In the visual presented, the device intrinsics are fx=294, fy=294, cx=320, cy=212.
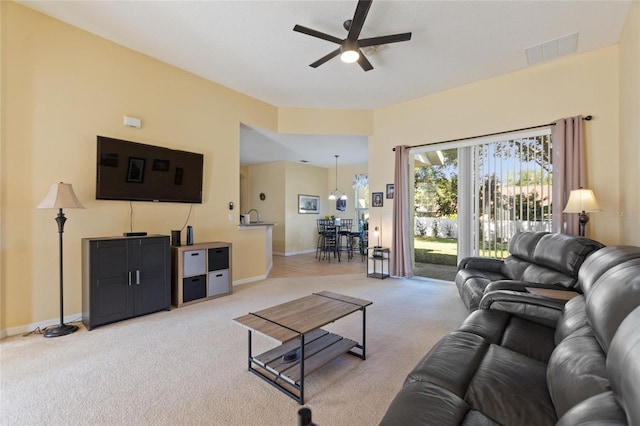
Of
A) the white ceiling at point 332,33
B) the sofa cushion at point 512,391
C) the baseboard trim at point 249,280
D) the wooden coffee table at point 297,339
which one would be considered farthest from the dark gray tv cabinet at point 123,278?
the sofa cushion at point 512,391

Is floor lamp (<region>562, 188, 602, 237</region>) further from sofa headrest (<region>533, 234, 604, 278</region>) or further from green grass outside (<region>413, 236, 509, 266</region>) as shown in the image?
green grass outside (<region>413, 236, 509, 266</region>)

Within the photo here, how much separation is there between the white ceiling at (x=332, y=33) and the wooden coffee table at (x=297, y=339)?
2.81m

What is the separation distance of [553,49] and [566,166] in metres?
1.45

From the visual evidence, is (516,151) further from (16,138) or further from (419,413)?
(16,138)

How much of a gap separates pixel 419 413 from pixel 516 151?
4.56 metres

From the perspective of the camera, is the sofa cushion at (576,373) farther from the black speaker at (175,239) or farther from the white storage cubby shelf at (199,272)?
the black speaker at (175,239)

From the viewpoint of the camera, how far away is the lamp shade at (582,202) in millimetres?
3254

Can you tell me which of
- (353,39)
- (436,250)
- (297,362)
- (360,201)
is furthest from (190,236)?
(360,201)

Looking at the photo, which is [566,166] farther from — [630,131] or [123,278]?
[123,278]

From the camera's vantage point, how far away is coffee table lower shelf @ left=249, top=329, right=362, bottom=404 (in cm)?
193

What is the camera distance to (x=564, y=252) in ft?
8.68

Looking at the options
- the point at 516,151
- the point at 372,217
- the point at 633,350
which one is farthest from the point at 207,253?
the point at 516,151

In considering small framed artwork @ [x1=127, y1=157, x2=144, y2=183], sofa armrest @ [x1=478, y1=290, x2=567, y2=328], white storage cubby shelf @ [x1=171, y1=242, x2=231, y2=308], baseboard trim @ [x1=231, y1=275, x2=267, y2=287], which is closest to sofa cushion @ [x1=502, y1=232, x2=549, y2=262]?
sofa armrest @ [x1=478, y1=290, x2=567, y2=328]

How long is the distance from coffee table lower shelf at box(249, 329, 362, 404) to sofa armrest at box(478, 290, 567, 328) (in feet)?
3.63
